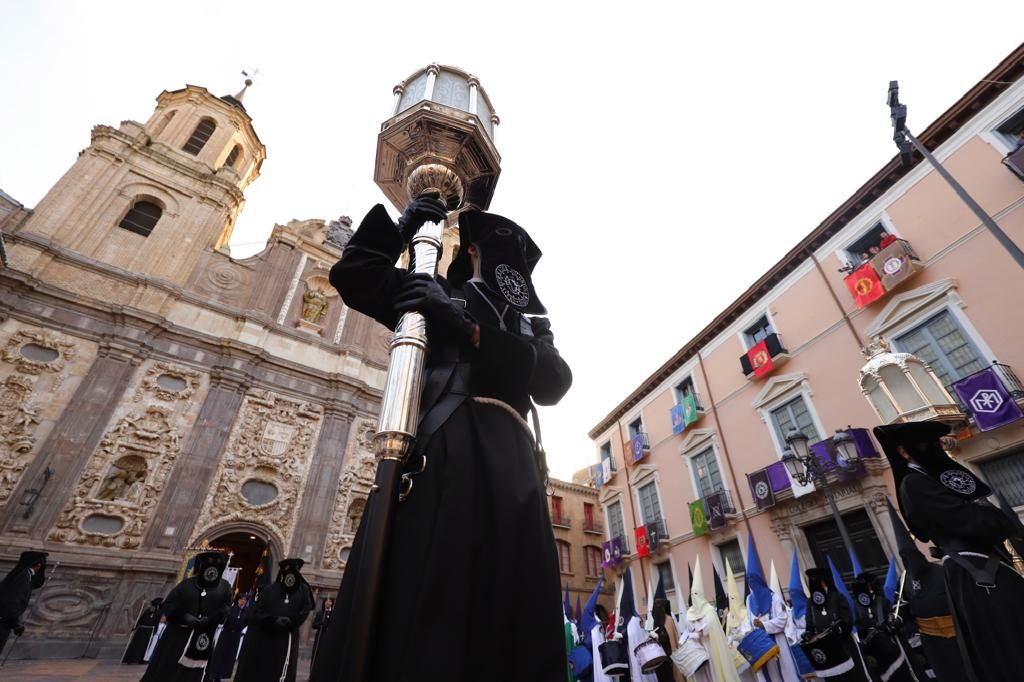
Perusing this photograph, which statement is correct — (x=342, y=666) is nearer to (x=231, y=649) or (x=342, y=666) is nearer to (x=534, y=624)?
(x=534, y=624)

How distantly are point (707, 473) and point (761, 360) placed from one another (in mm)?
4606

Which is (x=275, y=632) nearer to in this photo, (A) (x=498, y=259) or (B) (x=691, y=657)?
(A) (x=498, y=259)

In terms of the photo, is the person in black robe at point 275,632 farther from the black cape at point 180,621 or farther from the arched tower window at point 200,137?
the arched tower window at point 200,137

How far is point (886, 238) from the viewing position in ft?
39.9

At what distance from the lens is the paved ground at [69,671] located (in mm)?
7095

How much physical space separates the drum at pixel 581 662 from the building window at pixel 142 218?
65.2 feet

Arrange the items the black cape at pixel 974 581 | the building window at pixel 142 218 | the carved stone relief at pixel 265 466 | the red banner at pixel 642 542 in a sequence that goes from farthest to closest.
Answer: the red banner at pixel 642 542, the building window at pixel 142 218, the carved stone relief at pixel 265 466, the black cape at pixel 974 581

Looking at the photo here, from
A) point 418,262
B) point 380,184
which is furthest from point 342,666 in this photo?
point 380,184

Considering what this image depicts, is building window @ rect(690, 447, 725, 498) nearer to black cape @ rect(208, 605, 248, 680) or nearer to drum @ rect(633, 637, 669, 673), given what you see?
drum @ rect(633, 637, 669, 673)

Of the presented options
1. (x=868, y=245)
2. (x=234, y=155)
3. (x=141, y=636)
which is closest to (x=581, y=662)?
(x=141, y=636)

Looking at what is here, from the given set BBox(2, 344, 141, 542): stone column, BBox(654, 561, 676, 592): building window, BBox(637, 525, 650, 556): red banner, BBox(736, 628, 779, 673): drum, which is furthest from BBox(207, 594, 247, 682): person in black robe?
BBox(637, 525, 650, 556): red banner

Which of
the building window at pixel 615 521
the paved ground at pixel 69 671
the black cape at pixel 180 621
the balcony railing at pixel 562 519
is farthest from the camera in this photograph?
the balcony railing at pixel 562 519

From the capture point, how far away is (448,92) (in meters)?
3.13

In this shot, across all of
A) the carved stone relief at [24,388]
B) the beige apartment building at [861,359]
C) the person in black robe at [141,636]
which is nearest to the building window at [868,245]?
the beige apartment building at [861,359]
